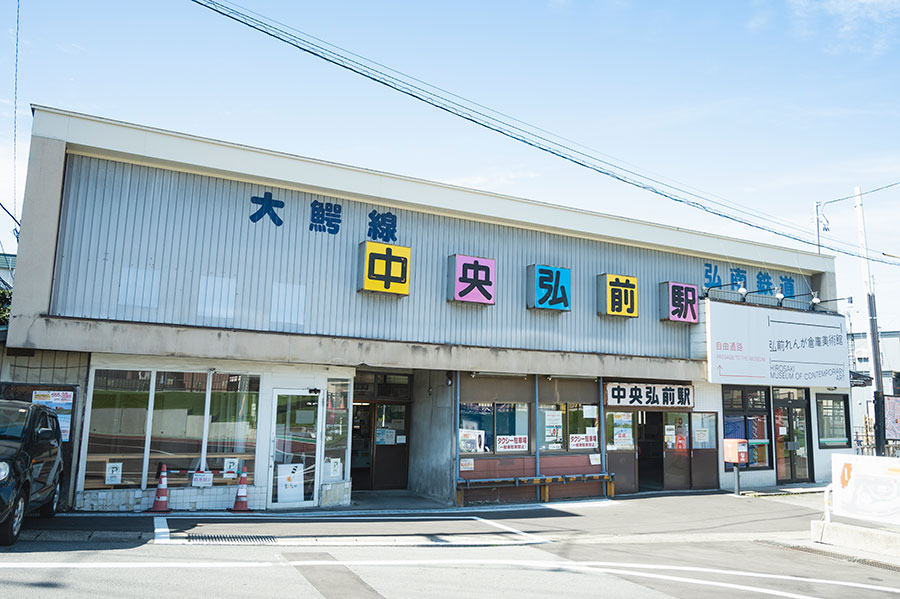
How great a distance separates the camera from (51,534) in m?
9.62

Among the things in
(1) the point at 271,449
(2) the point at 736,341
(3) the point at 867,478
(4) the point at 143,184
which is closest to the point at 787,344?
(2) the point at 736,341

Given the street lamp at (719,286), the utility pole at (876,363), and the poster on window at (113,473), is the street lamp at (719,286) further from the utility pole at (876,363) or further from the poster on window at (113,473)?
the poster on window at (113,473)

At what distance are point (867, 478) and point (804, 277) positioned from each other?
11.7 metres

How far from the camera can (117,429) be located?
1246cm

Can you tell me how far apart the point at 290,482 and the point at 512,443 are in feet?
17.7

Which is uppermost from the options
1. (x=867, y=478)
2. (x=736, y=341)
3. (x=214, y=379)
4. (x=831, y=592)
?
(x=736, y=341)

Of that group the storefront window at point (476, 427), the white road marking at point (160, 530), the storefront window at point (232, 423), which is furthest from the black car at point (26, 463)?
the storefront window at point (476, 427)

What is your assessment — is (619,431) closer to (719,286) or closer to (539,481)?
(539,481)

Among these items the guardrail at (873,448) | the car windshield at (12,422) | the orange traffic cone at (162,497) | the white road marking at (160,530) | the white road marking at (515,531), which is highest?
the car windshield at (12,422)

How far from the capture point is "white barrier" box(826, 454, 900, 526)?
11.9 metres

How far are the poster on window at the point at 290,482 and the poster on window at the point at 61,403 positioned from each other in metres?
3.97

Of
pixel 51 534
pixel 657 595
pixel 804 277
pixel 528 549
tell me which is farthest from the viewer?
pixel 804 277

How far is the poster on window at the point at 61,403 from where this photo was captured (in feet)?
39.3

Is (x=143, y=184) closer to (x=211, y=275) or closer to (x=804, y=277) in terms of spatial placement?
(x=211, y=275)
